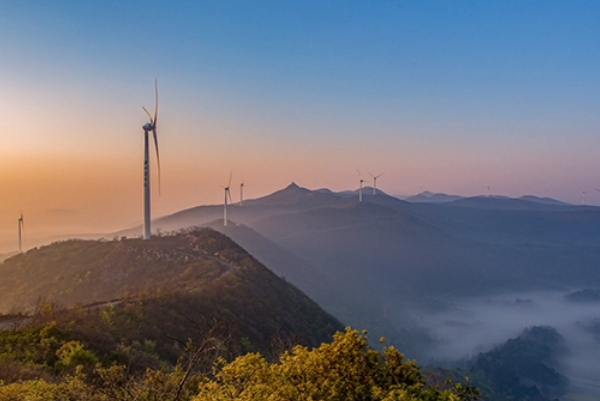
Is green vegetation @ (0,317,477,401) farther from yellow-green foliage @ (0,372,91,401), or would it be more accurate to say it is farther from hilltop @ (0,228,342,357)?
hilltop @ (0,228,342,357)

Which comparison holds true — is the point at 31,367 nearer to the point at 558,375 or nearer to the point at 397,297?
the point at 558,375

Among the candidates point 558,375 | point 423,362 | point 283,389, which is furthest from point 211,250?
point 558,375

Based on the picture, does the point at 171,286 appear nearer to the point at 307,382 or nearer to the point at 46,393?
the point at 46,393

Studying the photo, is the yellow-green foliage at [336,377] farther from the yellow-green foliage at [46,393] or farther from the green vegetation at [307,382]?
the yellow-green foliage at [46,393]

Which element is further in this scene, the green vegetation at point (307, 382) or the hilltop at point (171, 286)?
the hilltop at point (171, 286)

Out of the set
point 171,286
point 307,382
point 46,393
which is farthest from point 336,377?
point 171,286

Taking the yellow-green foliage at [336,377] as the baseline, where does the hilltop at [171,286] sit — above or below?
below

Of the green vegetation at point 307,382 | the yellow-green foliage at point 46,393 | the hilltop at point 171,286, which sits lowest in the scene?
the hilltop at point 171,286

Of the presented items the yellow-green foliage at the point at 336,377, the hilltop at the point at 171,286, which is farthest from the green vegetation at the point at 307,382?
the hilltop at the point at 171,286

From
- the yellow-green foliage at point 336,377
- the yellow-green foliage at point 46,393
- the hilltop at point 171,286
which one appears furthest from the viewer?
the hilltop at point 171,286
